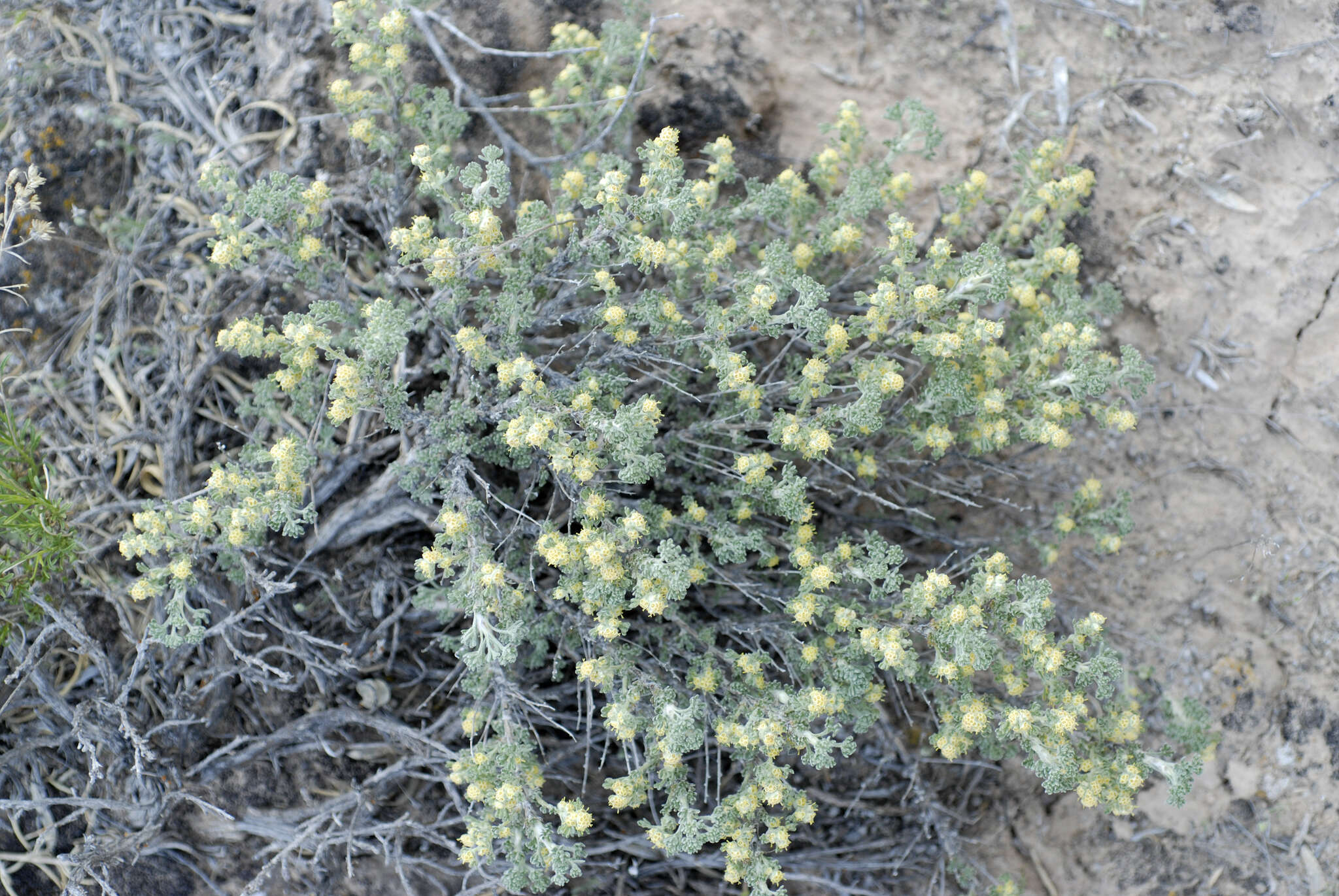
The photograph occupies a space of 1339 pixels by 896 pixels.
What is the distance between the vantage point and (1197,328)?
4.41 metres

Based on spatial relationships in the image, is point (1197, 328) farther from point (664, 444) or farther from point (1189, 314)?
point (664, 444)

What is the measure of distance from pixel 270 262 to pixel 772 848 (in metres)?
3.09

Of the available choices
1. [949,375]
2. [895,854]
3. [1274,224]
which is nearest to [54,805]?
[895,854]

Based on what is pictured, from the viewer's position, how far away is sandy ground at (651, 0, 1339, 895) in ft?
14.2

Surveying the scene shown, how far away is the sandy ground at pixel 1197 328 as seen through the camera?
4.33m

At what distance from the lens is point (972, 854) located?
14.1 ft

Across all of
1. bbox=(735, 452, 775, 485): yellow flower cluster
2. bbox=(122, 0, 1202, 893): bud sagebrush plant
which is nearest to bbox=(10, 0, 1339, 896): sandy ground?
bbox=(122, 0, 1202, 893): bud sagebrush plant

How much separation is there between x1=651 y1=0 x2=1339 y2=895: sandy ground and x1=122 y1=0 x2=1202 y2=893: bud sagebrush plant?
78 centimetres

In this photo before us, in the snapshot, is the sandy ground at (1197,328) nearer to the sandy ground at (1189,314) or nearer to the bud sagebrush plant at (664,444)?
the sandy ground at (1189,314)

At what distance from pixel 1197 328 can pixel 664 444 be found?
2714mm

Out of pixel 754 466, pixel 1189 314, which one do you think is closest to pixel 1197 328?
pixel 1189 314

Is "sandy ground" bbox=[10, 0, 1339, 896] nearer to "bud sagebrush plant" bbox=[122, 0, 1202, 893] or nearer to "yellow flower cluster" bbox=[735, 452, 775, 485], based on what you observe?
"bud sagebrush plant" bbox=[122, 0, 1202, 893]

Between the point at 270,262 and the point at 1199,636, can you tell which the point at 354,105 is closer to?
the point at 270,262

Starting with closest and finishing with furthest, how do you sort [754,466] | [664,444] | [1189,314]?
[754,466]
[664,444]
[1189,314]
